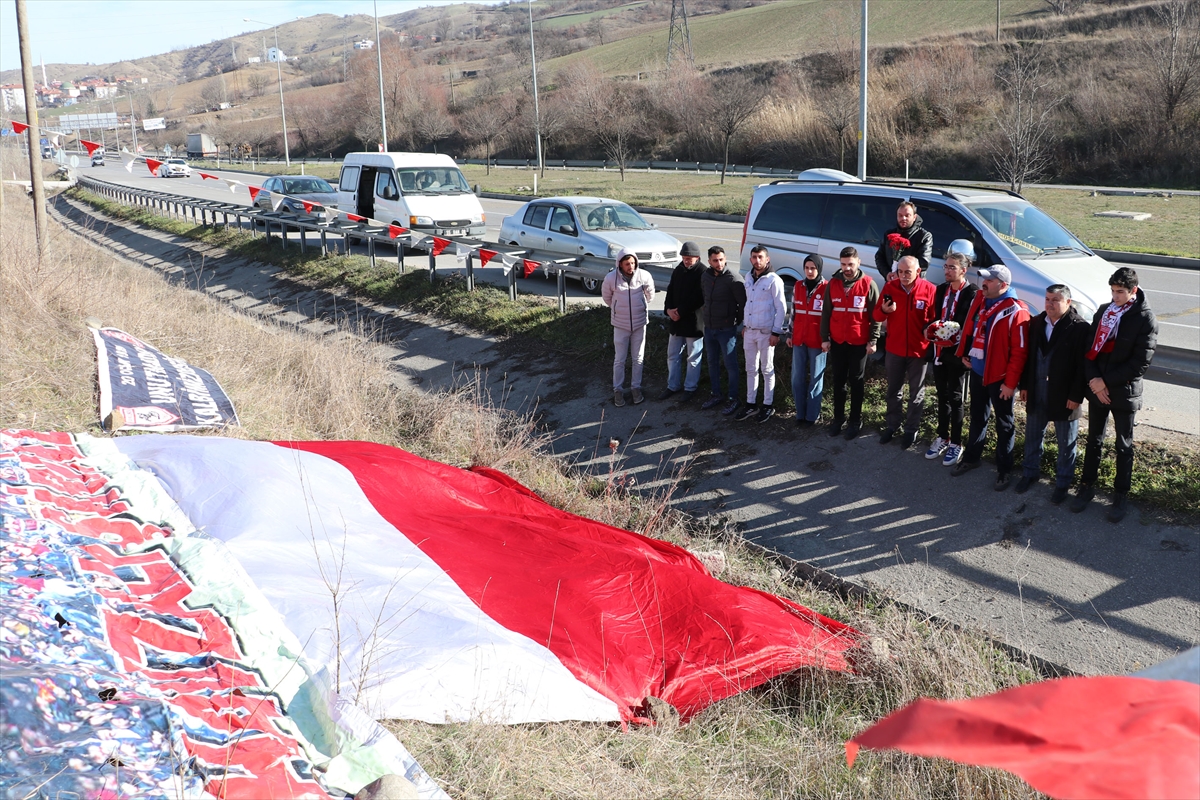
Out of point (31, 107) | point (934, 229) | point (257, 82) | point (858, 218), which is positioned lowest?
point (934, 229)

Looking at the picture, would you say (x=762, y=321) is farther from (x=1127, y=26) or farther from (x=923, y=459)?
(x=1127, y=26)

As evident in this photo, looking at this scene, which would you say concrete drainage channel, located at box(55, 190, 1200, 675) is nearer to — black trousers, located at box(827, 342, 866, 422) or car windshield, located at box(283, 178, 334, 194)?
black trousers, located at box(827, 342, 866, 422)

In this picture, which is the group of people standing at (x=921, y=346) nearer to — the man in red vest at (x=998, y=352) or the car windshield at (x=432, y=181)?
the man in red vest at (x=998, y=352)

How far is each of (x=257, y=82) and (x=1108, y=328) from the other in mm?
178010

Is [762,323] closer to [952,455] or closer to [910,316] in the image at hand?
[910,316]

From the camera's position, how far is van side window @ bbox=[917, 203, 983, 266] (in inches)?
400

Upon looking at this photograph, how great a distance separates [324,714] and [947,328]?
257 inches

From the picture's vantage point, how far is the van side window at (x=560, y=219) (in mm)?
16984

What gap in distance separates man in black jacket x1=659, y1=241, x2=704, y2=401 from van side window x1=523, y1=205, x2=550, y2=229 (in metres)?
6.68

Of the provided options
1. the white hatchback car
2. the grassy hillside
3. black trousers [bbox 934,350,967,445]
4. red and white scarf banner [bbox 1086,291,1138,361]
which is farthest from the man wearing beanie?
the grassy hillside

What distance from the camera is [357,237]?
2156 cm

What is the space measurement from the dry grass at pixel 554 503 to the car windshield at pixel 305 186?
394 inches

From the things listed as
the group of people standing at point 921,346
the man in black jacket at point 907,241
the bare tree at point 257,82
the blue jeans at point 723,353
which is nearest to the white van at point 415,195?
the group of people standing at point 921,346

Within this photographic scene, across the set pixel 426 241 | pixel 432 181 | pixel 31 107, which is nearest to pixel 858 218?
pixel 426 241
